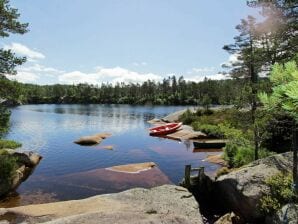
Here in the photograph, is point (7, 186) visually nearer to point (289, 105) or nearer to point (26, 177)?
Result: point (26, 177)

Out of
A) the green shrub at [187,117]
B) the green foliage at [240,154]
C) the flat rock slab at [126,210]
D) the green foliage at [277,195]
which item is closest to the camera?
the flat rock slab at [126,210]

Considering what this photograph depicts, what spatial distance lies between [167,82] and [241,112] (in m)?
144

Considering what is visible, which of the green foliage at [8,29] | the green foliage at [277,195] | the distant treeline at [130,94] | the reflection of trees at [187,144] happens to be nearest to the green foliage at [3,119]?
the green foliage at [8,29]

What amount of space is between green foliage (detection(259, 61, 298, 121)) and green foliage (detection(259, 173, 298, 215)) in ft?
36.2

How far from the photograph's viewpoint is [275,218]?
42.1 feet

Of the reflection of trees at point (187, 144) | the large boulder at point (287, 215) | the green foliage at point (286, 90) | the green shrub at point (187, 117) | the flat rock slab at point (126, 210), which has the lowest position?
the reflection of trees at point (187, 144)

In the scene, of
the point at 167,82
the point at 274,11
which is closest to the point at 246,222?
the point at 274,11

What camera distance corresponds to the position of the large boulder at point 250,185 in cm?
1448

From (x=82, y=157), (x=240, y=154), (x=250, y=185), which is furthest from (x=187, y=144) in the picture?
(x=250, y=185)

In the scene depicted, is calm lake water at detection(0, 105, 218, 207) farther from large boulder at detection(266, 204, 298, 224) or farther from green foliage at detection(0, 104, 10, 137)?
large boulder at detection(266, 204, 298, 224)

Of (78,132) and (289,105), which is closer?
(289,105)

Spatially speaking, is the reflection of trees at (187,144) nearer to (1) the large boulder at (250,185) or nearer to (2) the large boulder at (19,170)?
(2) the large boulder at (19,170)

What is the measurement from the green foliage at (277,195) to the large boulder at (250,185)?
0.30m

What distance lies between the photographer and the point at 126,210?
13.7 meters
